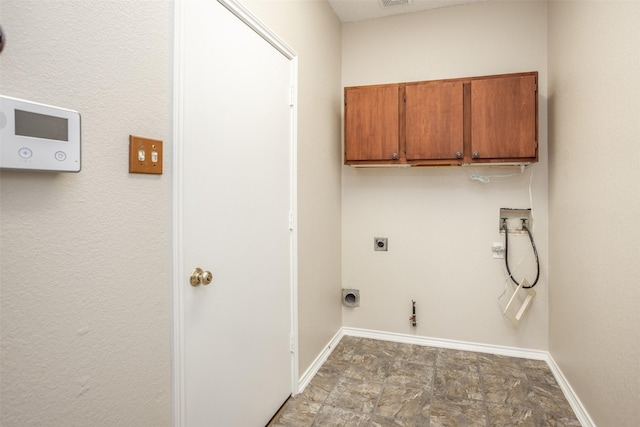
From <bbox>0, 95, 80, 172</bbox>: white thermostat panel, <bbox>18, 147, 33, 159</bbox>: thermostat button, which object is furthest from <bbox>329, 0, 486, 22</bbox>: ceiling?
<bbox>18, 147, 33, 159</bbox>: thermostat button

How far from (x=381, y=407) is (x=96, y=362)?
67.8 inches

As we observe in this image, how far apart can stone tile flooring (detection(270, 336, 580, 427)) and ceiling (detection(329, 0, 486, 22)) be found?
9.52 feet

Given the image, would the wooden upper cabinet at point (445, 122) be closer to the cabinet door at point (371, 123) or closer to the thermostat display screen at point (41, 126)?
the cabinet door at point (371, 123)

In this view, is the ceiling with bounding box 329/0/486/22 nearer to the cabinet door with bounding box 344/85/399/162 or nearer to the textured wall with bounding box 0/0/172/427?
the cabinet door with bounding box 344/85/399/162

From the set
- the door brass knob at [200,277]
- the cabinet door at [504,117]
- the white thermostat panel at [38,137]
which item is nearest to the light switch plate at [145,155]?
the white thermostat panel at [38,137]

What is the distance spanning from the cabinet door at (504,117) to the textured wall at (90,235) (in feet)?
7.14

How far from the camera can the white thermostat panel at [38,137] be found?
0.77 meters

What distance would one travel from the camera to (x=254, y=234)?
182 cm

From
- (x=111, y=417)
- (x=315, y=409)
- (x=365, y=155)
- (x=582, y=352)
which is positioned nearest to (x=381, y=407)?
(x=315, y=409)

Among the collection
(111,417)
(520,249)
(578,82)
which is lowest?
(111,417)

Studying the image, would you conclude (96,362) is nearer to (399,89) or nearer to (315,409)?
(315,409)

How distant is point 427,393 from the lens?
2.29 metres

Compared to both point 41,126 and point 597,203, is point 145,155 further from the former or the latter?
point 597,203

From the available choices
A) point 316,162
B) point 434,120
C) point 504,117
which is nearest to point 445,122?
point 434,120
